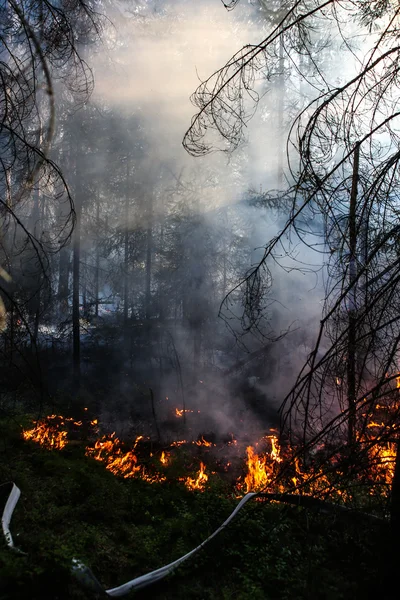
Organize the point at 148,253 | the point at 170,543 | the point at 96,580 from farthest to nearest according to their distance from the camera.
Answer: the point at 148,253 → the point at 170,543 → the point at 96,580

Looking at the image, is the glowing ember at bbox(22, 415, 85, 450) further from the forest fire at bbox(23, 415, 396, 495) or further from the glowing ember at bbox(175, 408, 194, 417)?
the glowing ember at bbox(175, 408, 194, 417)

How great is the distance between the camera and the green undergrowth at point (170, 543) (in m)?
3.84

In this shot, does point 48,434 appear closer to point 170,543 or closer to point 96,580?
point 170,543

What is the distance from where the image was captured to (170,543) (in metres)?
5.51

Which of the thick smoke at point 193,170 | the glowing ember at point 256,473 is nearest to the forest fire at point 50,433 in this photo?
the thick smoke at point 193,170

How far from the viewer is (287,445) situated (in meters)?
11.0

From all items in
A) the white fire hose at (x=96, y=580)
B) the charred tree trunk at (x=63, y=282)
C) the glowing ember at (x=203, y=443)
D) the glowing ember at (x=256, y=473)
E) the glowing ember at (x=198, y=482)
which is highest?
the charred tree trunk at (x=63, y=282)

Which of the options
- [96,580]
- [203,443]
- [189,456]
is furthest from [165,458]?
[96,580]

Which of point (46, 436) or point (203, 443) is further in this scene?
point (203, 443)

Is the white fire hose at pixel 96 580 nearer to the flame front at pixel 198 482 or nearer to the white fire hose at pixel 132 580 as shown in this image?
the white fire hose at pixel 132 580

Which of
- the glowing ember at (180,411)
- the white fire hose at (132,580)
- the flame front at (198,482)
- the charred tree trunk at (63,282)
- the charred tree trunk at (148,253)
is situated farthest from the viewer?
the charred tree trunk at (148,253)

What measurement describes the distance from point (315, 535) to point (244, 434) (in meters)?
7.33

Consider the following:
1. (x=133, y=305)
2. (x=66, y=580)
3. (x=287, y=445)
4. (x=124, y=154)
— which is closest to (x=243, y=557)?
(x=66, y=580)

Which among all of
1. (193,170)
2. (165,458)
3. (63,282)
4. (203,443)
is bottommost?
(165,458)
